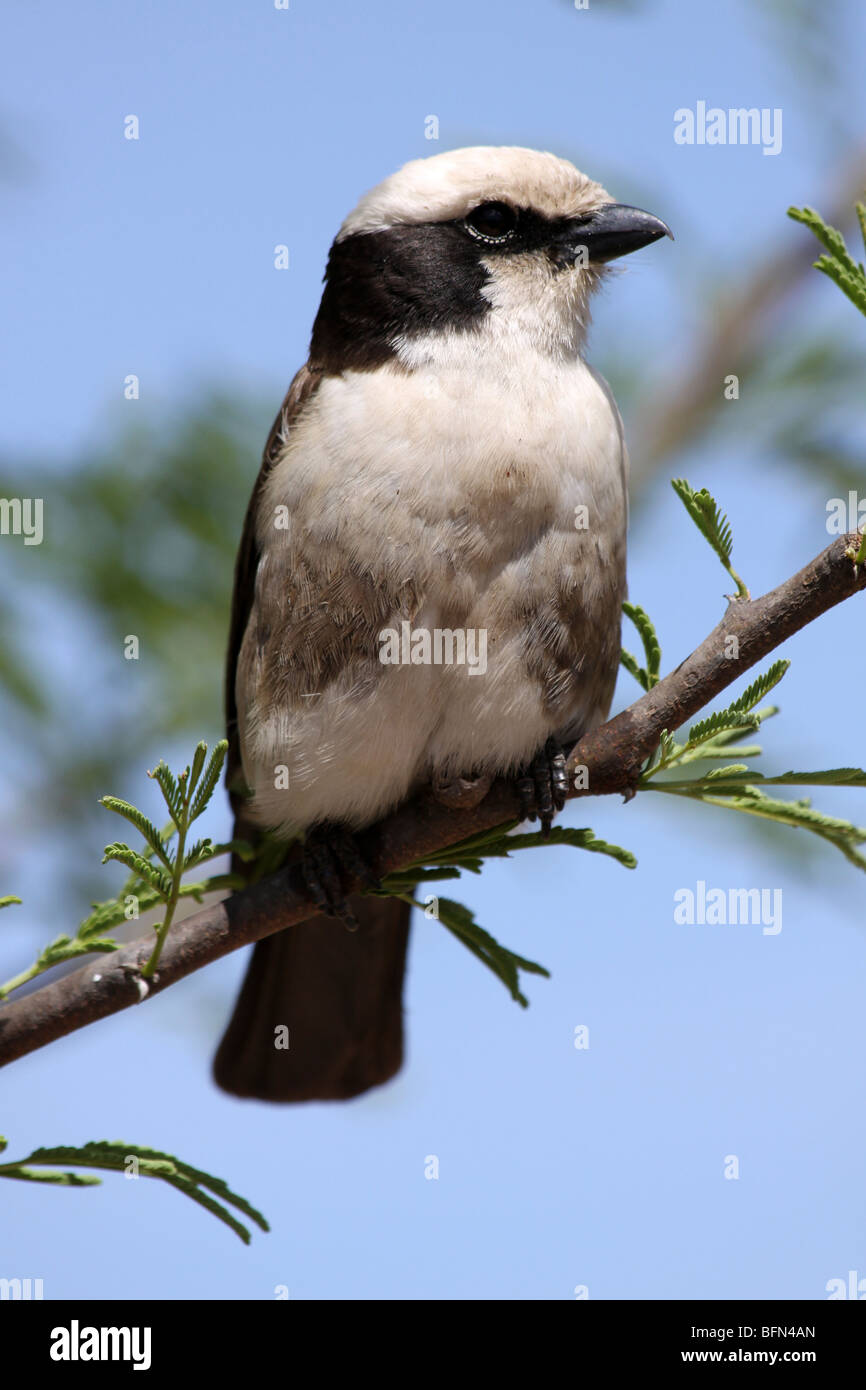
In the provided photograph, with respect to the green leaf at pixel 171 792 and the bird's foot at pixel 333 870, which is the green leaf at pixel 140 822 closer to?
the green leaf at pixel 171 792

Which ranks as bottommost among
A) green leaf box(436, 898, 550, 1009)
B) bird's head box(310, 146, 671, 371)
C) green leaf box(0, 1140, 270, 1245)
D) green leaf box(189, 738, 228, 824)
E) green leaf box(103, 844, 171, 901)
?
green leaf box(0, 1140, 270, 1245)

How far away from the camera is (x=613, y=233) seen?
11.6 ft

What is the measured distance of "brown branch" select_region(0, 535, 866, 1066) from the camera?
2303mm

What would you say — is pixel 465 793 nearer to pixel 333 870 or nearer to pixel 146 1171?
pixel 333 870

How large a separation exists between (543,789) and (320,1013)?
1.51 m

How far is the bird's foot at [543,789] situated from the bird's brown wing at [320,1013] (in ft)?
3.70

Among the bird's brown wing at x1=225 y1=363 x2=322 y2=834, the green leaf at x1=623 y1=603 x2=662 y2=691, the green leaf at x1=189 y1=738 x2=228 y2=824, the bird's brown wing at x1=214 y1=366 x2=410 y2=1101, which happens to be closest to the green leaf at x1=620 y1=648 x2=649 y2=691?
the green leaf at x1=623 y1=603 x2=662 y2=691

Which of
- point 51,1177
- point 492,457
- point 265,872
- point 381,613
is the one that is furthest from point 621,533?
point 51,1177

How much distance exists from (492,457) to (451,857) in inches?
37.8

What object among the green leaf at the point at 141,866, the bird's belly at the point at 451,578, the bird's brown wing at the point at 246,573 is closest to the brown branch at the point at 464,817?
the green leaf at the point at 141,866

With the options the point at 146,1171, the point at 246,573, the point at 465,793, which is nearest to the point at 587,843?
the point at 465,793

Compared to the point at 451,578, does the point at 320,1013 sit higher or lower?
lower

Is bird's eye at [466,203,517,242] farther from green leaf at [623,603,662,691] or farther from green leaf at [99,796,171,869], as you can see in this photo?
green leaf at [99,796,171,869]

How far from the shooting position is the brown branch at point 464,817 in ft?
7.55
